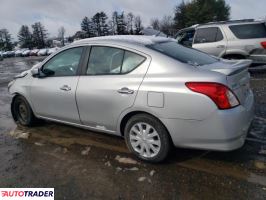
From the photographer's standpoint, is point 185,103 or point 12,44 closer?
point 185,103

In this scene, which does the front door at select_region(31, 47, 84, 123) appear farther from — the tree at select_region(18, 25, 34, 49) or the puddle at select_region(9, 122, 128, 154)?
the tree at select_region(18, 25, 34, 49)

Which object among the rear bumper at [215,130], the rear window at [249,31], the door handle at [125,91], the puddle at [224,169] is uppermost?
the rear window at [249,31]

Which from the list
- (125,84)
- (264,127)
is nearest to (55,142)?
(125,84)

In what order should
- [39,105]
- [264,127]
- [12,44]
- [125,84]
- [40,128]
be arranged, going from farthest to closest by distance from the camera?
[12,44] → [40,128] → [39,105] → [264,127] → [125,84]

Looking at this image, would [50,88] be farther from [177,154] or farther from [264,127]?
[264,127]

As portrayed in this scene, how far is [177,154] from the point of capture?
13.9ft

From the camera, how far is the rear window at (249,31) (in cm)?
915

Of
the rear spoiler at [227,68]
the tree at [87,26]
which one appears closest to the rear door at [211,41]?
the rear spoiler at [227,68]

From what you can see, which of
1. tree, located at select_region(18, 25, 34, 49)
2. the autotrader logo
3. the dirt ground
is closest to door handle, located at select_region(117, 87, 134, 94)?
the dirt ground

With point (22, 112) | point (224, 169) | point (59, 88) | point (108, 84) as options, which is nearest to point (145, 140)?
point (108, 84)

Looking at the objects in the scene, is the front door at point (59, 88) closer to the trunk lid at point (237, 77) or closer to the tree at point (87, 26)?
the trunk lid at point (237, 77)

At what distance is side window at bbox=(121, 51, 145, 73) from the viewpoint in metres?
4.00

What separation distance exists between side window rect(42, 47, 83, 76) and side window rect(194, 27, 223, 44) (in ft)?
20.3

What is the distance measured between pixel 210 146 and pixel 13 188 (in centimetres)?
237
